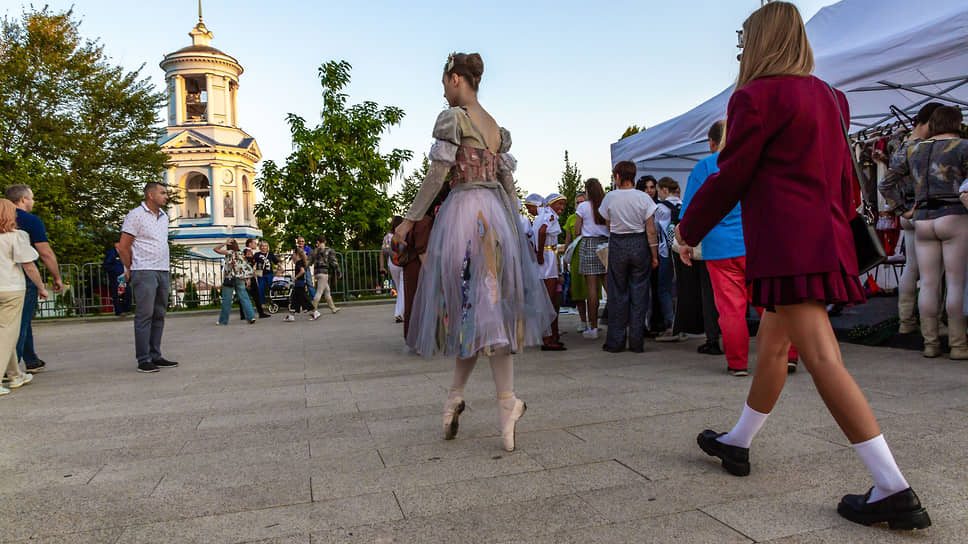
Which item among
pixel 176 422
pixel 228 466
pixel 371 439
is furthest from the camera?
pixel 176 422

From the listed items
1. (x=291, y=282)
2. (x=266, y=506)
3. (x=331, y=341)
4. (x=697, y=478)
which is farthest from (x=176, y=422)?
(x=291, y=282)

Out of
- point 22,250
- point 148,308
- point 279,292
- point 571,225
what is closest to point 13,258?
point 22,250

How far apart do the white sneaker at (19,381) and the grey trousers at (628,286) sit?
591 centimetres

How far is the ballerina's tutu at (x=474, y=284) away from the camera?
11.1 feet

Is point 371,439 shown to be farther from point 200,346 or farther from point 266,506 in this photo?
point 200,346

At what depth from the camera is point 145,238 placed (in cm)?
706

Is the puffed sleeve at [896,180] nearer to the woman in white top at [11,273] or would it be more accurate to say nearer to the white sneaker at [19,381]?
the woman in white top at [11,273]

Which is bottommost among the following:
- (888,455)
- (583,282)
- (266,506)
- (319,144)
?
(266,506)

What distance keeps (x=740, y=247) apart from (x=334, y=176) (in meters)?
21.3

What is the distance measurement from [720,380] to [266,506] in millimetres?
Result: 3626

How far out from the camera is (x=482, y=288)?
11.1 feet

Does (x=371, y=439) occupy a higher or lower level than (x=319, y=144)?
lower

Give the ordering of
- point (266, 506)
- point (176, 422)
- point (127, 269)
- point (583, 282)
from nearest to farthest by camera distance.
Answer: point (266, 506) → point (176, 422) → point (127, 269) → point (583, 282)

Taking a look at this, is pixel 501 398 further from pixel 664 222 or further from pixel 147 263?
pixel 147 263
